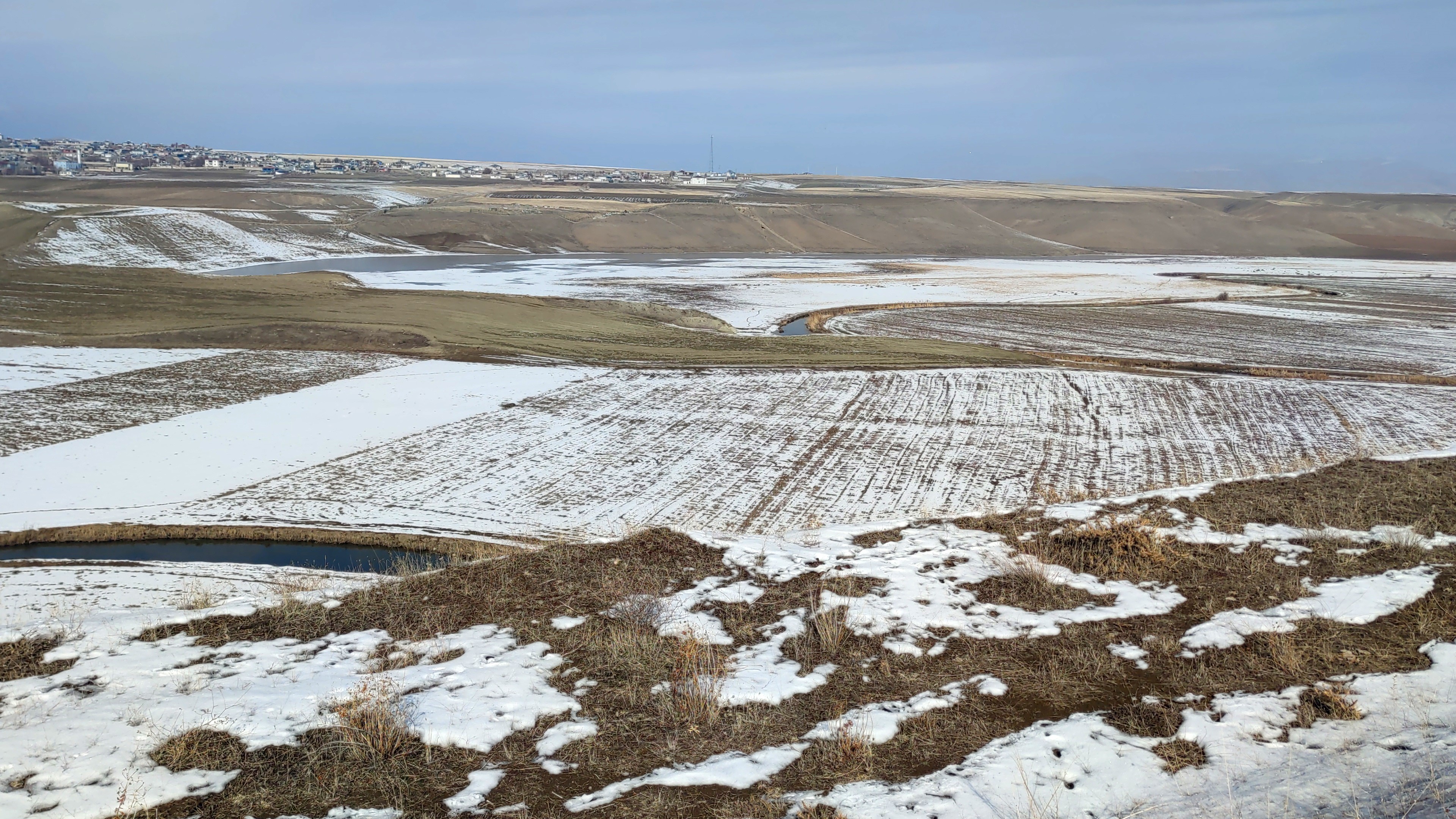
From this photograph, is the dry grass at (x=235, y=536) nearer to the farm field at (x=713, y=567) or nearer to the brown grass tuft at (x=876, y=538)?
the farm field at (x=713, y=567)

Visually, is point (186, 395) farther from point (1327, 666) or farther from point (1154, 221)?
point (1154, 221)

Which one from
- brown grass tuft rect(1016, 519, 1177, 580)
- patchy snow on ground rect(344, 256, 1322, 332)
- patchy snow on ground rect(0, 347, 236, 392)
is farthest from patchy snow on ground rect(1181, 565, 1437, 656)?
patchy snow on ground rect(344, 256, 1322, 332)

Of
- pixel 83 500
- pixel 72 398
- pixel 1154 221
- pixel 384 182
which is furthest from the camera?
pixel 384 182

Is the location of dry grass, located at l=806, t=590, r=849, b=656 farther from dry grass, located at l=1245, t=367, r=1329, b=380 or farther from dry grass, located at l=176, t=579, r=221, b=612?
dry grass, located at l=1245, t=367, r=1329, b=380

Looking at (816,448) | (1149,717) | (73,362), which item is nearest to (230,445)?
(73,362)

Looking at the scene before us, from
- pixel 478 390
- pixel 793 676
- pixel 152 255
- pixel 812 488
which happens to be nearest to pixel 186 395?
pixel 478 390

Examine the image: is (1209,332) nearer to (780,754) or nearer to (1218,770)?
(1218,770)

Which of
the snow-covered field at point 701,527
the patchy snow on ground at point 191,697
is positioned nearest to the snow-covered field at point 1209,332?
the snow-covered field at point 701,527
